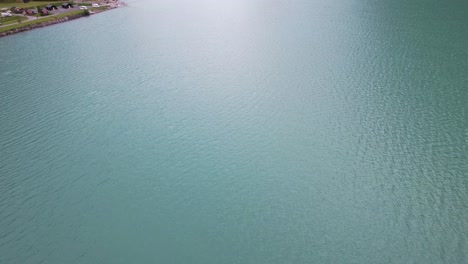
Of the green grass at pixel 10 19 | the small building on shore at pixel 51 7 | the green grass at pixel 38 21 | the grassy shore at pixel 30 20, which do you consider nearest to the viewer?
the green grass at pixel 38 21

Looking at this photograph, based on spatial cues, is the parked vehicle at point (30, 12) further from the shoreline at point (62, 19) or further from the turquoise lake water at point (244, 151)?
the turquoise lake water at point (244, 151)

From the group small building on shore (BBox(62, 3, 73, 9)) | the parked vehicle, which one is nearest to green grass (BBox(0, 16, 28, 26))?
the parked vehicle

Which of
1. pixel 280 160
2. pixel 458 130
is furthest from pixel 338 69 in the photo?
pixel 280 160

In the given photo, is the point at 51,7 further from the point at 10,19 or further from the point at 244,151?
the point at 244,151

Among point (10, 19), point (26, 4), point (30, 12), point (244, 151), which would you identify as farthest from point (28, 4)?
point (244, 151)

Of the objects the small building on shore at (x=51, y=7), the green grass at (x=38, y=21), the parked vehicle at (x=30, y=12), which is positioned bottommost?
the green grass at (x=38, y=21)

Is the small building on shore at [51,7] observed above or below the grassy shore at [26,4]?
below

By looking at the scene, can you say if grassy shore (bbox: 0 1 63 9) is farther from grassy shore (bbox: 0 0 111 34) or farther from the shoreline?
the shoreline

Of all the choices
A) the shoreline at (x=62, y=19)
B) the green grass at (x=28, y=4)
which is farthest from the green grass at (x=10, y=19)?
the green grass at (x=28, y=4)

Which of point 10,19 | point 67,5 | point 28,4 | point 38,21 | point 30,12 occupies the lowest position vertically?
point 38,21

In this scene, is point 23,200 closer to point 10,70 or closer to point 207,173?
point 207,173
